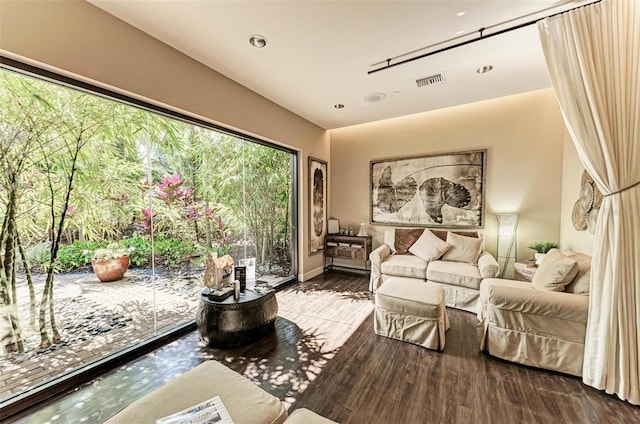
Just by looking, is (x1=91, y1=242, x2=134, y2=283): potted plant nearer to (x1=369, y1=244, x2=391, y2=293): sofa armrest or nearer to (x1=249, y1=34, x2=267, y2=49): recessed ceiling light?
(x1=249, y1=34, x2=267, y2=49): recessed ceiling light

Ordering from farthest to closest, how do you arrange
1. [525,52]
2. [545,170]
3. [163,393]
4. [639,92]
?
[545,170]
[525,52]
[639,92]
[163,393]

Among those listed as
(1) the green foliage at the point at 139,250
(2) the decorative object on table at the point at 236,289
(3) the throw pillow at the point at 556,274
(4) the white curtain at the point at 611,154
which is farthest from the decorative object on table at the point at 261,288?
(4) the white curtain at the point at 611,154

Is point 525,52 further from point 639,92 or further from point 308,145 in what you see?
point 308,145

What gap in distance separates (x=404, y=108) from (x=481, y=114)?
1.26 meters

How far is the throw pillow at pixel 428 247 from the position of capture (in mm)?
3625

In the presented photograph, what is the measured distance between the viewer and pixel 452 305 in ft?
10.5

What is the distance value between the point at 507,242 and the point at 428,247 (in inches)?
46.3

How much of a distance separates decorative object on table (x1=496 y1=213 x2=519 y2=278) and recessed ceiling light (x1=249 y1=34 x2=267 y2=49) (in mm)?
3972

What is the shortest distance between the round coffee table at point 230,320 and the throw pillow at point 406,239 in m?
2.63

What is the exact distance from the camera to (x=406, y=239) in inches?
162

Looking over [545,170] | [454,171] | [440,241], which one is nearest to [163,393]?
[440,241]

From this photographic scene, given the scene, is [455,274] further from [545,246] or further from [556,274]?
[545,246]

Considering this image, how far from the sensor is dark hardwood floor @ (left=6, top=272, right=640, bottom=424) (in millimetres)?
1586

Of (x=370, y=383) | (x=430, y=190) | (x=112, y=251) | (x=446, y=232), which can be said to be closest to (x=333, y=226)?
(x=430, y=190)
